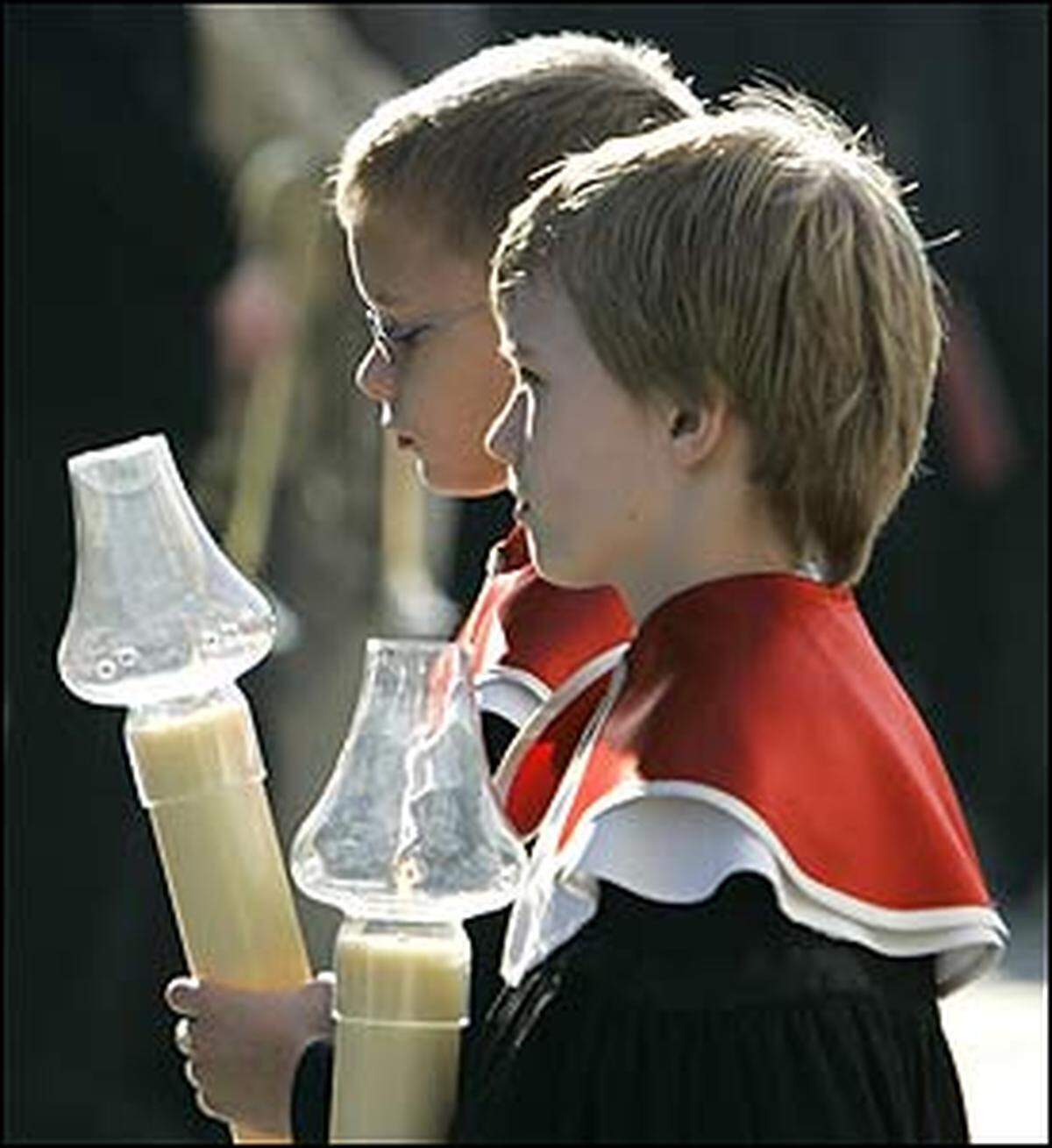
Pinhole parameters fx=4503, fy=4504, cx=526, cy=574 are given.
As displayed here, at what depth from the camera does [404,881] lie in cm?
263

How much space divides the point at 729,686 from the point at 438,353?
0.57 meters

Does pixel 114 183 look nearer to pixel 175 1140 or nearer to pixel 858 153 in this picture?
pixel 175 1140

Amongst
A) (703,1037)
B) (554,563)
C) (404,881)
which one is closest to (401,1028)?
(404,881)

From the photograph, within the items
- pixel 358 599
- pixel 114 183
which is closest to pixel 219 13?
pixel 114 183

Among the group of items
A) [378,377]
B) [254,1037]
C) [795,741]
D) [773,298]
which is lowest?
[254,1037]

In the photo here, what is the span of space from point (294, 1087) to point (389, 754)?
26cm

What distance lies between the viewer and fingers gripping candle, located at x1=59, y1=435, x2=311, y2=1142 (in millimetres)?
2805

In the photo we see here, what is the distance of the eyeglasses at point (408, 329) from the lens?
3104mm

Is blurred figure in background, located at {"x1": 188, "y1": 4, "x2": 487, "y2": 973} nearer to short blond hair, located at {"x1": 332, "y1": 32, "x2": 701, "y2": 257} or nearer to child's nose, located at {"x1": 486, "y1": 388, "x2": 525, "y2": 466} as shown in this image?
short blond hair, located at {"x1": 332, "y1": 32, "x2": 701, "y2": 257}

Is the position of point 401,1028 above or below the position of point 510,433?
below

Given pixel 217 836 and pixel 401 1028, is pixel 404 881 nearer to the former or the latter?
pixel 401 1028

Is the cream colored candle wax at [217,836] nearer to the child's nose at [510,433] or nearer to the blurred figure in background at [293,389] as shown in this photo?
the child's nose at [510,433]

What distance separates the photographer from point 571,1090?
256cm

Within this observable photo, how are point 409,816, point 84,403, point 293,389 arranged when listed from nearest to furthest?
point 409,816
point 84,403
point 293,389
